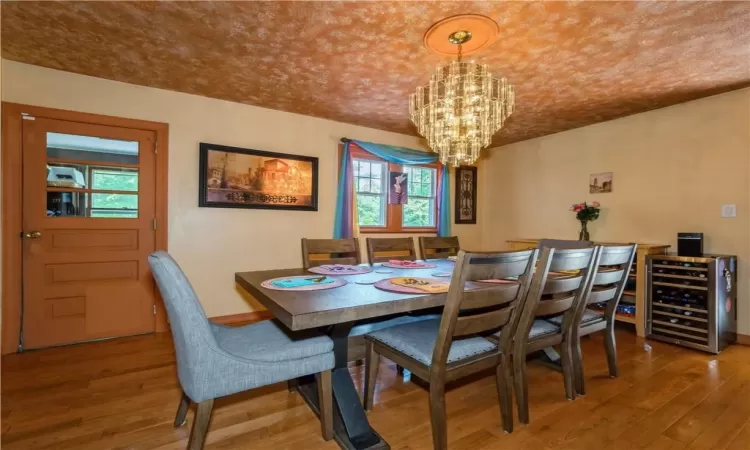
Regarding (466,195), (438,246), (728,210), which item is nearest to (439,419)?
(438,246)

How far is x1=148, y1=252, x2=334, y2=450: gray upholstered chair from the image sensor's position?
134 cm

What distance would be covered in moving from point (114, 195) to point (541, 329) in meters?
3.40

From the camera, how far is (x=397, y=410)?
1.92m

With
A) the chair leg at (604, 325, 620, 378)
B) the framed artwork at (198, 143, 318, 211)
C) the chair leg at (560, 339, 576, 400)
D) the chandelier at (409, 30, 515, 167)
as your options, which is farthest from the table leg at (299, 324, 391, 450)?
the framed artwork at (198, 143, 318, 211)

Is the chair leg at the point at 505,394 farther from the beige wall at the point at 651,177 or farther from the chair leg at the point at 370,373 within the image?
the beige wall at the point at 651,177

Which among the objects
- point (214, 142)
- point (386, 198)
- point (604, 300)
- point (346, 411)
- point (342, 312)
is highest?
point (214, 142)

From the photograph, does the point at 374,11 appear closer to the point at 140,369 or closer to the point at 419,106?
the point at 419,106

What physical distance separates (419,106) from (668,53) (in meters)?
1.69

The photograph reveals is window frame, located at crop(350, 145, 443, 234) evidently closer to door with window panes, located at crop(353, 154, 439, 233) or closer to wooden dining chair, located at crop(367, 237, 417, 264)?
door with window panes, located at crop(353, 154, 439, 233)

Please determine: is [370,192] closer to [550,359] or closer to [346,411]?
[550,359]

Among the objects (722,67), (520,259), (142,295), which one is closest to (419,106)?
(520,259)

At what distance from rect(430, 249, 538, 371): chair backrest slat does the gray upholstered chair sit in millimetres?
541

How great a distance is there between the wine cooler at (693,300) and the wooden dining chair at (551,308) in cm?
166

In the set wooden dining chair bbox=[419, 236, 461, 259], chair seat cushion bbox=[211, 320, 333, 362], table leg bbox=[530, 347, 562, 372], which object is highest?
wooden dining chair bbox=[419, 236, 461, 259]
